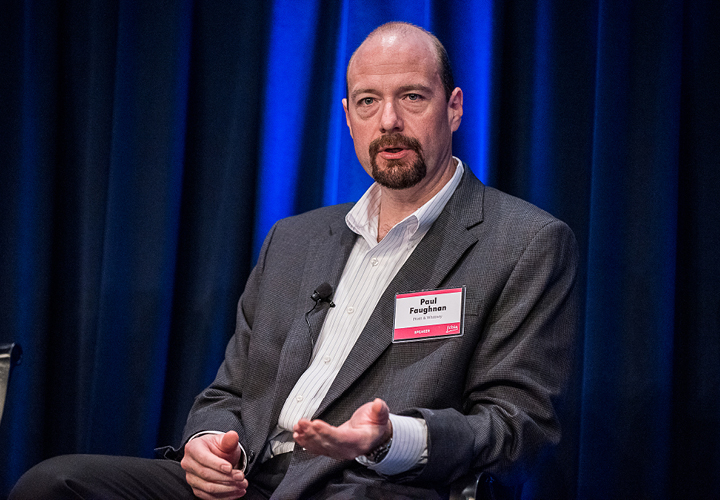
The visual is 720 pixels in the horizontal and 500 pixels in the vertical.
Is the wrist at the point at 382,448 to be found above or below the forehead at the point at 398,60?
below

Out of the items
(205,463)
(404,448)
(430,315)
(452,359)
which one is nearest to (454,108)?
(430,315)

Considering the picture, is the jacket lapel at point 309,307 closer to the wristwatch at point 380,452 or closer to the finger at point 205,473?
the finger at point 205,473

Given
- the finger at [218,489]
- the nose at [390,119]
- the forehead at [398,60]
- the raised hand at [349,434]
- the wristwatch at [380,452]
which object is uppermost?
the forehead at [398,60]

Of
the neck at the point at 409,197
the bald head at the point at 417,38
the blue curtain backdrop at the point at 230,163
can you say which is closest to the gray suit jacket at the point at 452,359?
the neck at the point at 409,197

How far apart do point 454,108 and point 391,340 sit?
2.77 ft

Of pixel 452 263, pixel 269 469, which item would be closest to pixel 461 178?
pixel 452 263

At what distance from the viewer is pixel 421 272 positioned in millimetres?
1935

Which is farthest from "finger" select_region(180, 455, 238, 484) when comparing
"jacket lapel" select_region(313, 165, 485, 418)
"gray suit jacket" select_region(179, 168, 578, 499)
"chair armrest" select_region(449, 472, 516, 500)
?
"chair armrest" select_region(449, 472, 516, 500)

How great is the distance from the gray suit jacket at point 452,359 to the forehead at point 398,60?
1.13 feet

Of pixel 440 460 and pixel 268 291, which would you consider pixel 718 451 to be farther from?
pixel 268 291

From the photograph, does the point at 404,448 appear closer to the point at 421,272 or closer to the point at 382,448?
the point at 382,448

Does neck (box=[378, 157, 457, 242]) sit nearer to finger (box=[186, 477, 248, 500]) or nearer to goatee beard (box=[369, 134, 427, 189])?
goatee beard (box=[369, 134, 427, 189])

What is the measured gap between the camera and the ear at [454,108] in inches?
89.1

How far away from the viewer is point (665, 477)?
2.30 meters
